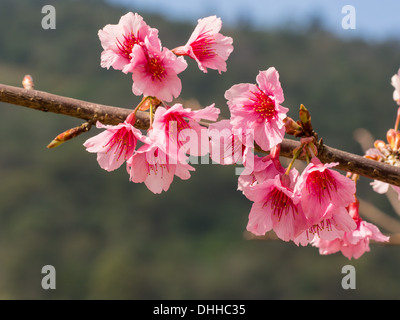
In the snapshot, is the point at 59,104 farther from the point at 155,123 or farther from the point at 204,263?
the point at 204,263

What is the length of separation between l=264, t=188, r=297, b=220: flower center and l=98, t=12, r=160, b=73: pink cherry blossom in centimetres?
34

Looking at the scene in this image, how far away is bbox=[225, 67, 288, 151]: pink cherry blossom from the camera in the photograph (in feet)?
2.50

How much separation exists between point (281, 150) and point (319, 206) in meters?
0.13

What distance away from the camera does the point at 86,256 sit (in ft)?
81.3

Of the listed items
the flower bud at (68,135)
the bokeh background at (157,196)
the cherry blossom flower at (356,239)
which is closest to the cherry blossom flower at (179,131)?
the flower bud at (68,135)

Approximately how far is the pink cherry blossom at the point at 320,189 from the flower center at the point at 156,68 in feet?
0.94

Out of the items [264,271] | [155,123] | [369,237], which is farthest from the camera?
[264,271]

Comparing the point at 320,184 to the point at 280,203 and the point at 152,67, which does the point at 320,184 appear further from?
the point at 152,67

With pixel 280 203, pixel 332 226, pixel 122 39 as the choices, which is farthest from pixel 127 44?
pixel 332 226

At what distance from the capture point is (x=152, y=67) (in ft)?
2.50

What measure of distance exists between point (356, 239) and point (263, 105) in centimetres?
40

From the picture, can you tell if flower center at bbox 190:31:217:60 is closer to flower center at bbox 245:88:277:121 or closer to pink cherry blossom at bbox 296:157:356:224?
flower center at bbox 245:88:277:121

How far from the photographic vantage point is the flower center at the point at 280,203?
0.79 metres
